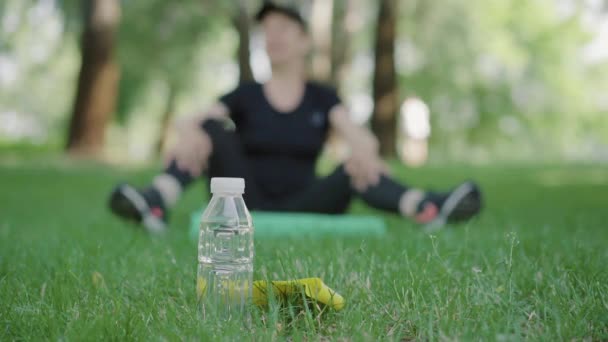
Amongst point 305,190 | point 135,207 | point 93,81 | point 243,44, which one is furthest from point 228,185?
point 243,44

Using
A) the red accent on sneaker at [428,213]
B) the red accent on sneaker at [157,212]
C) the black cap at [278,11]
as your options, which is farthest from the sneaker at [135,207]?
the red accent on sneaker at [428,213]

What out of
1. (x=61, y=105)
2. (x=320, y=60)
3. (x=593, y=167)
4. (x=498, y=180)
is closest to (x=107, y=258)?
(x=498, y=180)

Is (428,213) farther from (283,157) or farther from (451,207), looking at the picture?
(283,157)

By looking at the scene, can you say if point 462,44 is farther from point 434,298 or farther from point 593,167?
point 434,298

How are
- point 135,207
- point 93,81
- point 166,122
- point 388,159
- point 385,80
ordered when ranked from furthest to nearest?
point 166,122 < point 385,80 < point 388,159 < point 93,81 < point 135,207

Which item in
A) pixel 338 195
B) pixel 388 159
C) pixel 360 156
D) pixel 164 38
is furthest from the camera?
pixel 164 38

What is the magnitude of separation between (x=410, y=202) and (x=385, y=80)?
989 centimetres

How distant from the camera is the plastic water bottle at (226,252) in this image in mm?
1778

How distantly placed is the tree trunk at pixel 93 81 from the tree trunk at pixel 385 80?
18.0 ft

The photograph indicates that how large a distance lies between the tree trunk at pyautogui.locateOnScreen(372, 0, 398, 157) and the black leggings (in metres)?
9.64

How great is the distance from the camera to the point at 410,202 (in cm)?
415

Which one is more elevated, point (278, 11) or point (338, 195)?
point (278, 11)

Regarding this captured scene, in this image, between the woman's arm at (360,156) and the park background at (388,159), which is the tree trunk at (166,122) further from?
the woman's arm at (360,156)

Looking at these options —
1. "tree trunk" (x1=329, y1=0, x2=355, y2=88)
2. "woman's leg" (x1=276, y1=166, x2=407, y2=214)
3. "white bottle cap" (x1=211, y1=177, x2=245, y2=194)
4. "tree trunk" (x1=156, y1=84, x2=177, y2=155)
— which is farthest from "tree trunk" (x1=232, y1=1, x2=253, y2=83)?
"white bottle cap" (x1=211, y1=177, x2=245, y2=194)
